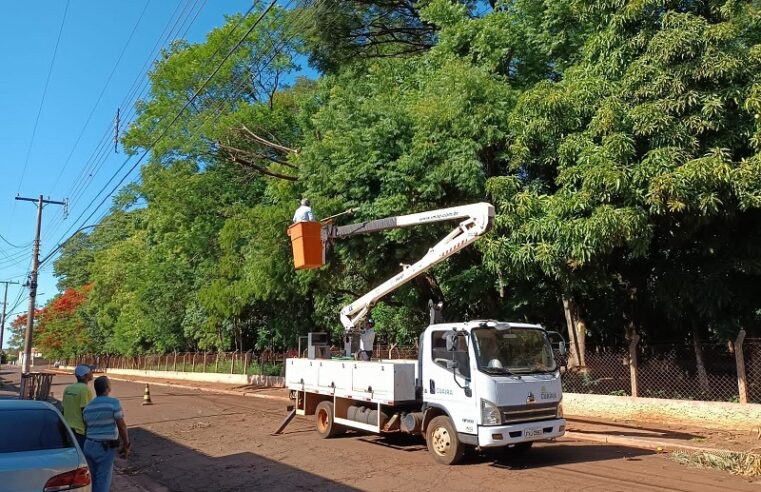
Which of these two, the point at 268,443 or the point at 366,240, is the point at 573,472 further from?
the point at 366,240

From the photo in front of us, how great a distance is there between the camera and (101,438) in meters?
6.49

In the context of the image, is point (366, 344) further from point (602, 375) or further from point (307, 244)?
point (602, 375)

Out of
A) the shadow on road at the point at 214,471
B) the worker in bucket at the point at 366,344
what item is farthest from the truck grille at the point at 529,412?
the worker in bucket at the point at 366,344

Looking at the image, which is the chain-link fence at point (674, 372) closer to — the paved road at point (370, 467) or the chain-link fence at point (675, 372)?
the chain-link fence at point (675, 372)

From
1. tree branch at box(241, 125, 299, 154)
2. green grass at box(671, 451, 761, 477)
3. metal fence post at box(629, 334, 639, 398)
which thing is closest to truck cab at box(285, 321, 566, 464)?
green grass at box(671, 451, 761, 477)

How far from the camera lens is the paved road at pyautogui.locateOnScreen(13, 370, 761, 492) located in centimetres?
831

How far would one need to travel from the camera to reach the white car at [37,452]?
4957mm

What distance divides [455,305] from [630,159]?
9115 mm

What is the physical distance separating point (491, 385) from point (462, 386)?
1.70 feet

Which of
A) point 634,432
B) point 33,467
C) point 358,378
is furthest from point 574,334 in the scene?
point 33,467

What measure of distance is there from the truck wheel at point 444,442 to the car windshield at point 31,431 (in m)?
5.68

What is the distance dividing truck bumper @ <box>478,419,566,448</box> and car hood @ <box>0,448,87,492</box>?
546 cm

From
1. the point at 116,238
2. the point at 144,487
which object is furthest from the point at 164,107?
the point at 116,238

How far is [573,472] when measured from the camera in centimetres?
897
